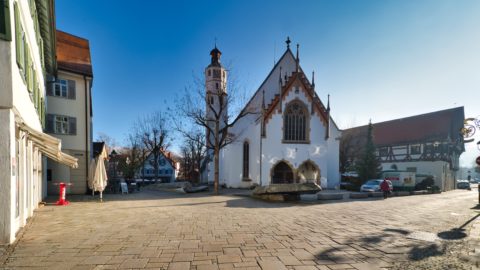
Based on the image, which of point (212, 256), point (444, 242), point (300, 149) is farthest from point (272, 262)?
point (300, 149)

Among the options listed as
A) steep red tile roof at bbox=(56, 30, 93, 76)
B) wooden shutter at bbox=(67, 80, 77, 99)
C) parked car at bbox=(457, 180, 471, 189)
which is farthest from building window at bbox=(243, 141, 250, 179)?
parked car at bbox=(457, 180, 471, 189)

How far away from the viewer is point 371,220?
945cm

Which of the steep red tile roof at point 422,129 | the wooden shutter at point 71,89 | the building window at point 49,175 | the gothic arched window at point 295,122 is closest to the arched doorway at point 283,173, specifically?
the gothic arched window at point 295,122

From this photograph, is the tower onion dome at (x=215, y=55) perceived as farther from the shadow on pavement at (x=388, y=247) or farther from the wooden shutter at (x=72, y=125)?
the shadow on pavement at (x=388, y=247)

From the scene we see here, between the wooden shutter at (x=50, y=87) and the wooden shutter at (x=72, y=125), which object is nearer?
the wooden shutter at (x=50, y=87)

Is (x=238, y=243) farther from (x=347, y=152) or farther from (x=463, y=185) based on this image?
(x=463, y=185)

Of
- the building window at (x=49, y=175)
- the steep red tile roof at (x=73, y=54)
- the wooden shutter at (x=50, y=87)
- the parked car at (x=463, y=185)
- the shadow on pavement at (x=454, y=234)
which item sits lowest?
the parked car at (x=463, y=185)

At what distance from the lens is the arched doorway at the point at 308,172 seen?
87.6ft

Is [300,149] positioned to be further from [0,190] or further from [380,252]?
[0,190]

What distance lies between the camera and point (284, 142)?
1035 inches

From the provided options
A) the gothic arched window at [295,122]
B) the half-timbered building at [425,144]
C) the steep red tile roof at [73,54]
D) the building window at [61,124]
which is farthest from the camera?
the half-timbered building at [425,144]

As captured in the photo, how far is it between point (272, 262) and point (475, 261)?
430cm

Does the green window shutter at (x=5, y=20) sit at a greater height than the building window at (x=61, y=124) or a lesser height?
greater

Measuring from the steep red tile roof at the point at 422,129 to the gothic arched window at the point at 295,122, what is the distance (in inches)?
832
